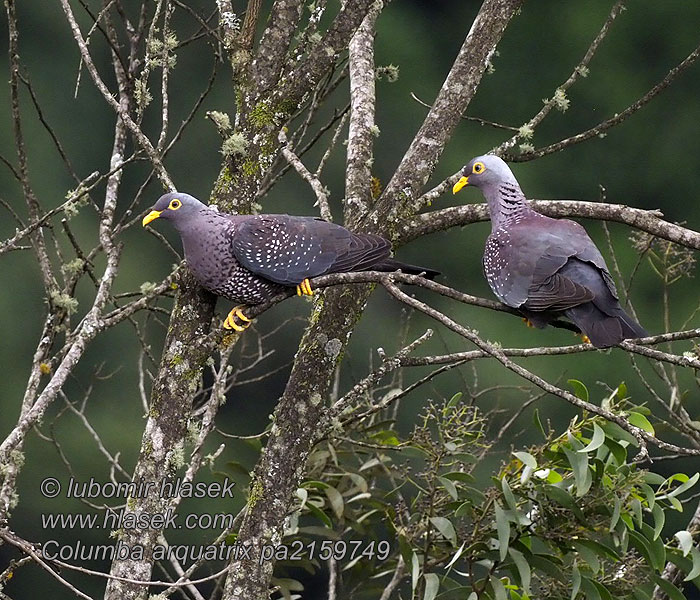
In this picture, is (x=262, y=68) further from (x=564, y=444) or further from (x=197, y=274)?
(x=564, y=444)

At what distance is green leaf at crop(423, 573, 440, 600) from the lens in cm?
266

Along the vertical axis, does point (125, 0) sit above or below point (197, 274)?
above

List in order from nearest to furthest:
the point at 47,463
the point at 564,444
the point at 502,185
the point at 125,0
→ 1. the point at 564,444
2. the point at 502,185
3. the point at 47,463
4. the point at 125,0

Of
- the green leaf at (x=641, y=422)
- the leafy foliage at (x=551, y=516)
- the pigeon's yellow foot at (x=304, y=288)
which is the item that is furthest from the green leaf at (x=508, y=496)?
the pigeon's yellow foot at (x=304, y=288)

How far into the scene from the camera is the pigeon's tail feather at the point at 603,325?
254 centimetres

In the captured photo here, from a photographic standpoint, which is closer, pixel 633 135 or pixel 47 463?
pixel 47 463

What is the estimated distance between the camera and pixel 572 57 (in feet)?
31.0

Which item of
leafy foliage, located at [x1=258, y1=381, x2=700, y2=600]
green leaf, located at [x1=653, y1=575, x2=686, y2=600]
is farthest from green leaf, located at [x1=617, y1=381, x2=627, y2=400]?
green leaf, located at [x1=653, y1=575, x2=686, y2=600]

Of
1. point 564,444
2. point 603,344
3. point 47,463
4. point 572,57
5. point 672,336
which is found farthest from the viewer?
point 572,57

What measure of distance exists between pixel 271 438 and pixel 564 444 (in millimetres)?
694

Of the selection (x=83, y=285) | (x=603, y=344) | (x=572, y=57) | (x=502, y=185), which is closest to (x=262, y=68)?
(x=502, y=185)

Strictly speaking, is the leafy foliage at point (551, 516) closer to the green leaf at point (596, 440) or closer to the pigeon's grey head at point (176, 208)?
Result: the green leaf at point (596, 440)

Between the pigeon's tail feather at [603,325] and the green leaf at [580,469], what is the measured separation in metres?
0.26

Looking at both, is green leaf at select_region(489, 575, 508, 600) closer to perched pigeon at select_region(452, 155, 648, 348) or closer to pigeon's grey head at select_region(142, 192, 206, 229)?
perched pigeon at select_region(452, 155, 648, 348)
